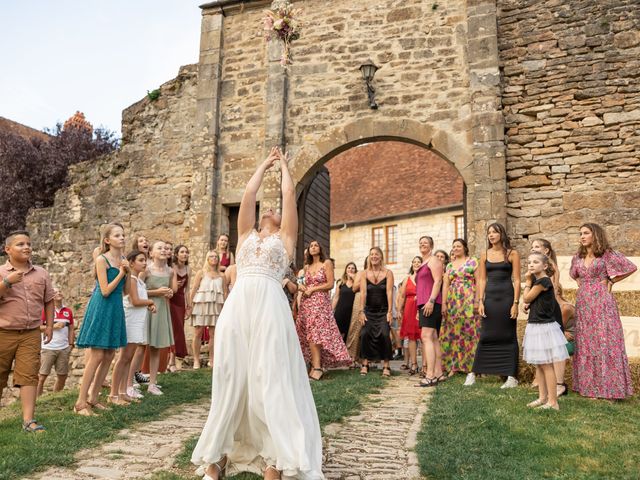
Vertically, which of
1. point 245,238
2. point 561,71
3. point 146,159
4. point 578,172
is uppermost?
point 561,71

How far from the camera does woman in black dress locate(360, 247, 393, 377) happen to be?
7.91m

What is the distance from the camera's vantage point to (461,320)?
24.2 feet

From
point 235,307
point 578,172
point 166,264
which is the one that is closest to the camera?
point 235,307

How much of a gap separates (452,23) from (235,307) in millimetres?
8002

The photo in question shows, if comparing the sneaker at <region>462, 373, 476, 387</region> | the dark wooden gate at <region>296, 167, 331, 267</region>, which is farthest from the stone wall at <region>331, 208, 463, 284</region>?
the sneaker at <region>462, 373, 476, 387</region>

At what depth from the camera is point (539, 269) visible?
5578mm

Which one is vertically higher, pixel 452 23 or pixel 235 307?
pixel 452 23

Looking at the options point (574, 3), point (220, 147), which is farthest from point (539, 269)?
point (220, 147)

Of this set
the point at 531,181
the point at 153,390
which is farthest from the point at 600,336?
the point at 153,390

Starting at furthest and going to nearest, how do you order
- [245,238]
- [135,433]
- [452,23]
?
[452,23] < [135,433] < [245,238]

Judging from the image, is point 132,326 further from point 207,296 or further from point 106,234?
point 207,296

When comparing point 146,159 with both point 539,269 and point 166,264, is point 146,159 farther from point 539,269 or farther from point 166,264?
point 539,269

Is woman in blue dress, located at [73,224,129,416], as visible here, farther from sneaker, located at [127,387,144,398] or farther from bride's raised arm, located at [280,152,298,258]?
bride's raised arm, located at [280,152,298,258]

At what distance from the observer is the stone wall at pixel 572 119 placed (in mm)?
8703
